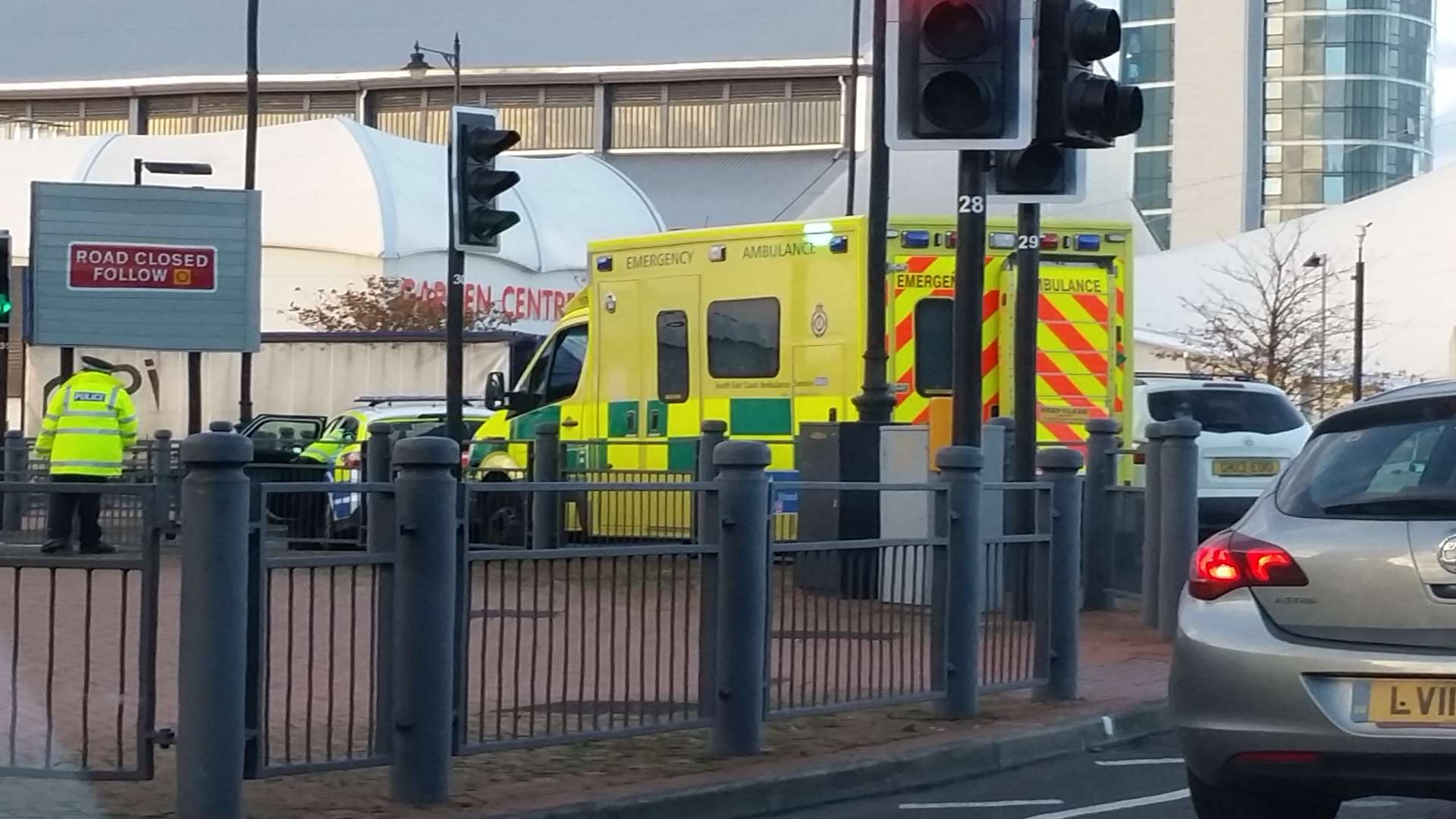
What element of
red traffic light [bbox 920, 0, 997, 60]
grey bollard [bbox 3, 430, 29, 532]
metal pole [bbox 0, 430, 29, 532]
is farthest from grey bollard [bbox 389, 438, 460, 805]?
grey bollard [bbox 3, 430, 29, 532]

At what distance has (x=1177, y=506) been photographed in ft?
39.4

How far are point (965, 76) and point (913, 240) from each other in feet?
22.4

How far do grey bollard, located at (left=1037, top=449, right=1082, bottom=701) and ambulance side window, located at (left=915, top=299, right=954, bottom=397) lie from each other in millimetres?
6024

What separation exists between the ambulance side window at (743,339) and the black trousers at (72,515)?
10.1 m

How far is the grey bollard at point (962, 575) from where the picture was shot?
30.7 feet

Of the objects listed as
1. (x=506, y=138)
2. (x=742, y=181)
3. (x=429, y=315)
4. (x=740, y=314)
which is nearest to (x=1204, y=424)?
(x=740, y=314)

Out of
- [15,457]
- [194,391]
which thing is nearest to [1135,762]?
[15,457]

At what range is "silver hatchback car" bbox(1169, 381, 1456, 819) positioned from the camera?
18.9 ft

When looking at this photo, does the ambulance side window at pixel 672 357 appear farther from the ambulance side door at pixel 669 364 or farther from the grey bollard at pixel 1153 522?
the grey bollard at pixel 1153 522

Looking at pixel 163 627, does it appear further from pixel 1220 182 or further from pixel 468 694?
pixel 1220 182

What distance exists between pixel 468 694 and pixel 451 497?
77 cm

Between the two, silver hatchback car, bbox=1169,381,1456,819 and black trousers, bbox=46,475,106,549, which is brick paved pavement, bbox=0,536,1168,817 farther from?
silver hatchback car, bbox=1169,381,1456,819

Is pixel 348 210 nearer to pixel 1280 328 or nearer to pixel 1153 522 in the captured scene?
pixel 1280 328

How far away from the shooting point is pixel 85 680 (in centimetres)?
667
